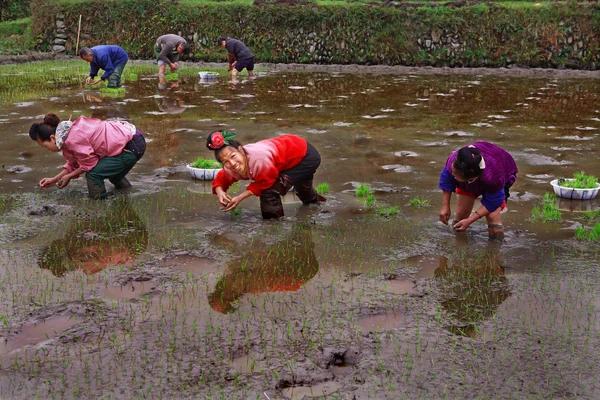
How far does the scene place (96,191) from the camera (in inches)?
285

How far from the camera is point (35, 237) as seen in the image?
6.10 meters

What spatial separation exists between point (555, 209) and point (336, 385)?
4.15 m

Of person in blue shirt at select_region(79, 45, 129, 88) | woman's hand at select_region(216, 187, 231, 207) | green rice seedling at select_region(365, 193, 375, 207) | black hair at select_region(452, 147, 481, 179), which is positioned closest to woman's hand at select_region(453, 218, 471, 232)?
black hair at select_region(452, 147, 481, 179)

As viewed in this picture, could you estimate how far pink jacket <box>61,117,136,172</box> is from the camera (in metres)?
7.02

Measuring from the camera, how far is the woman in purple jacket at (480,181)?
5609 mm

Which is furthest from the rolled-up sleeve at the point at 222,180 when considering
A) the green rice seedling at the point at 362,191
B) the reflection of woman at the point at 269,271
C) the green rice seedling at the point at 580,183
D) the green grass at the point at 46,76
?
the green grass at the point at 46,76

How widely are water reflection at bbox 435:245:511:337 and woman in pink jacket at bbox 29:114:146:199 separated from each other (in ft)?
12.0

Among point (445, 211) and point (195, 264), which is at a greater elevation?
point (445, 211)

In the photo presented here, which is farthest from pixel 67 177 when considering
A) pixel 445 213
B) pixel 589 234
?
pixel 589 234

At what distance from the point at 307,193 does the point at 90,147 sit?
7.57 ft

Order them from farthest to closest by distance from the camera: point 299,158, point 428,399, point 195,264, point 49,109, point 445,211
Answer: point 49,109, point 299,158, point 445,211, point 195,264, point 428,399

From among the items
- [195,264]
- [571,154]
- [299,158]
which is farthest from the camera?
[571,154]

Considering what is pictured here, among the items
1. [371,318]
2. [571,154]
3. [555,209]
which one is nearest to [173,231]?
[371,318]

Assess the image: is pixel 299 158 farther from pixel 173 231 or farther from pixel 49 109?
pixel 49 109
